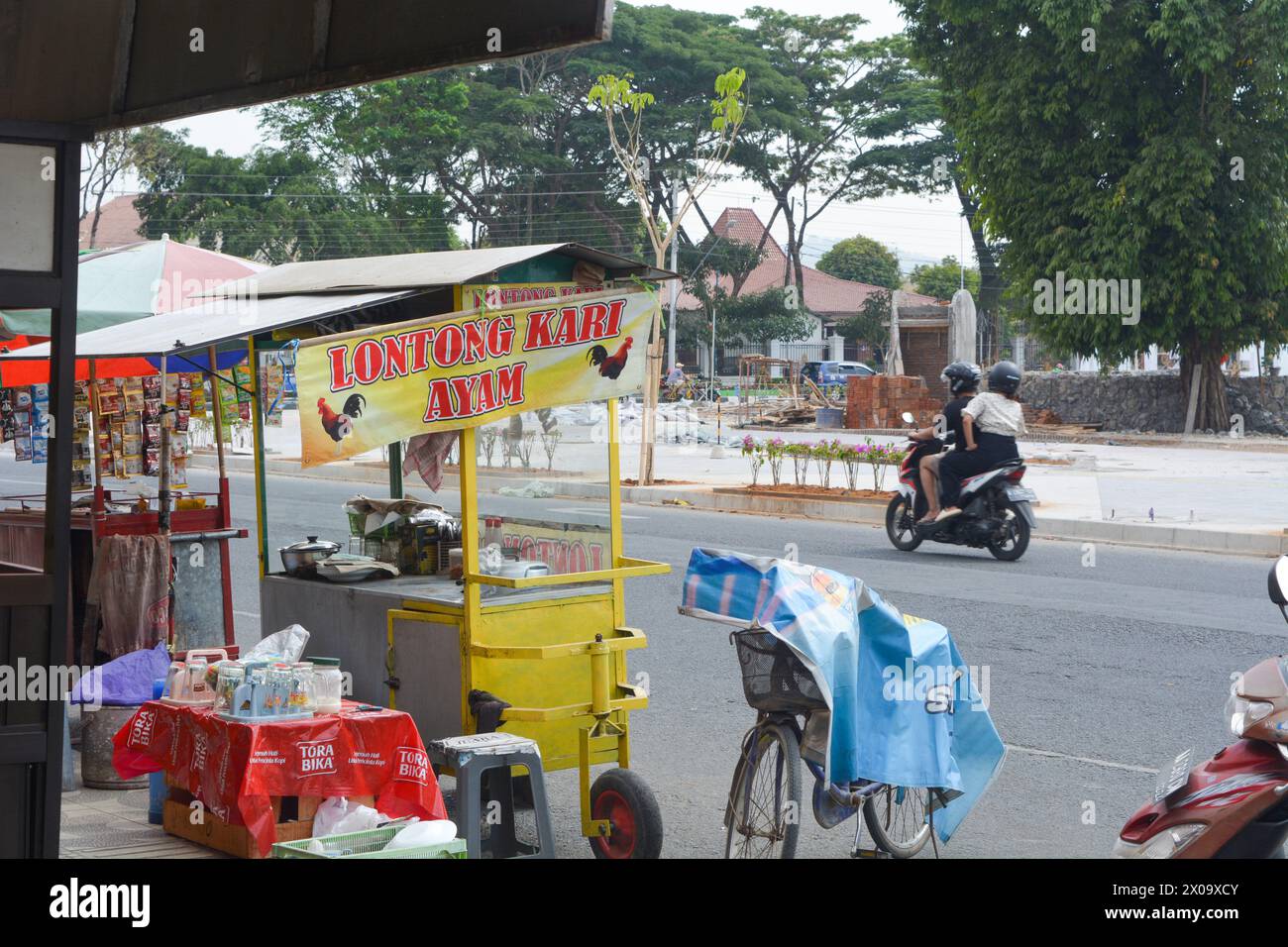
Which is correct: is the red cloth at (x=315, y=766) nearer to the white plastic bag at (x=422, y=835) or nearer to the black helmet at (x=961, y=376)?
the white plastic bag at (x=422, y=835)

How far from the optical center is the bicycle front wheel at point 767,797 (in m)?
4.51

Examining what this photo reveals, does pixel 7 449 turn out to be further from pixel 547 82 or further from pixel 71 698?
pixel 71 698

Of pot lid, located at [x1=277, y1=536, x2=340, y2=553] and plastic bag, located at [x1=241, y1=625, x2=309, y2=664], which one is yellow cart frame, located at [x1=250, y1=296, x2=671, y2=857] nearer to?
plastic bag, located at [x1=241, y1=625, x2=309, y2=664]

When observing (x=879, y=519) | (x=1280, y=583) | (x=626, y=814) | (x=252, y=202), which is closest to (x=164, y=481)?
(x=626, y=814)

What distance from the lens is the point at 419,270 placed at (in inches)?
220

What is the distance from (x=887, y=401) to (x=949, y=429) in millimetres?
18897

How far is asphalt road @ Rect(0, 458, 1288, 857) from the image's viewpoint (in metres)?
5.65

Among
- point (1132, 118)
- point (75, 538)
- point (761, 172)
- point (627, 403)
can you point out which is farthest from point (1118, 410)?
point (75, 538)

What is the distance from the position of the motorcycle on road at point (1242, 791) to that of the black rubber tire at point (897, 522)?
9.60m

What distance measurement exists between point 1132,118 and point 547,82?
23.8 metres

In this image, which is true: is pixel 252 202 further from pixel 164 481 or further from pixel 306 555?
pixel 306 555

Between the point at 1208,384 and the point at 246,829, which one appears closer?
the point at 246,829

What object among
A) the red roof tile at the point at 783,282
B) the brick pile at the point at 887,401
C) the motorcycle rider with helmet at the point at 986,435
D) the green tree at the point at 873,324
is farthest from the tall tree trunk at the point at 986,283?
the motorcycle rider with helmet at the point at 986,435
